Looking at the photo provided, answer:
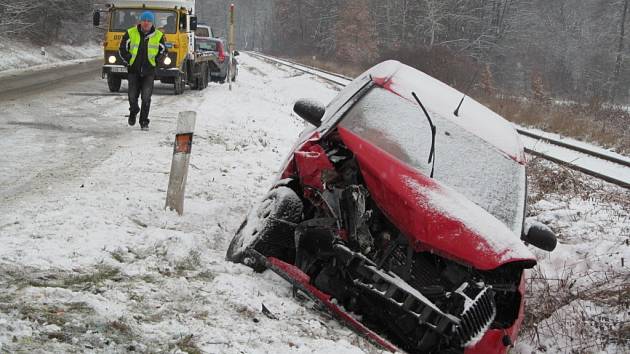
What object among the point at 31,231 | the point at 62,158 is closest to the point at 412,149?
the point at 31,231

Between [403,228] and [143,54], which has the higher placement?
[143,54]

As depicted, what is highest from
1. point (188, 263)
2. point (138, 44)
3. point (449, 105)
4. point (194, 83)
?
point (449, 105)

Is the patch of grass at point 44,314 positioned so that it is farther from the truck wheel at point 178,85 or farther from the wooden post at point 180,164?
the truck wheel at point 178,85

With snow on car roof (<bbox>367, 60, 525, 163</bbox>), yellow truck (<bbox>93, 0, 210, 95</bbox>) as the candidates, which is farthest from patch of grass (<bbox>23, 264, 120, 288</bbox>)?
yellow truck (<bbox>93, 0, 210, 95</bbox>)

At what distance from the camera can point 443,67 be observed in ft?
97.0

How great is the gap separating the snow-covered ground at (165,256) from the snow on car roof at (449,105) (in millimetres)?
1444

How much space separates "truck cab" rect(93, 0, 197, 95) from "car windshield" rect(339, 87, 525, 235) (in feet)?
36.6

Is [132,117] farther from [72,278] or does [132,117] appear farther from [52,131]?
[72,278]

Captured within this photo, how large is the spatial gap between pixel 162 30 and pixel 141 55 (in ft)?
21.6

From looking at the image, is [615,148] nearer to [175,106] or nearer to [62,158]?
[175,106]

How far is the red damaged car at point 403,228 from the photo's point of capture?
352 cm

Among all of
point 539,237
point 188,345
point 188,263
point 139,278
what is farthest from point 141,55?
point 188,345

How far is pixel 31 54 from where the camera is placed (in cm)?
2808

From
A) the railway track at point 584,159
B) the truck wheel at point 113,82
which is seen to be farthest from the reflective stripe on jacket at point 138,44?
the railway track at point 584,159
